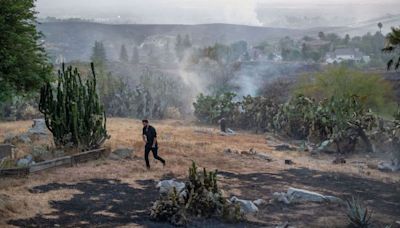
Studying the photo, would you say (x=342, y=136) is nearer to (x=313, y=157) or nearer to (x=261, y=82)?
(x=313, y=157)

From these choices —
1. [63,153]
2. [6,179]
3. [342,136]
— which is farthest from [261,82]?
[6,179]

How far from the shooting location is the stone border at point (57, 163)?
13.0 metres

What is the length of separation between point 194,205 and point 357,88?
88.3 ft

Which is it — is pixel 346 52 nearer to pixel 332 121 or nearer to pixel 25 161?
pixel 332 121

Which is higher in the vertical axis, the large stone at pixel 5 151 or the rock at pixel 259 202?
the large stone at pixel 5 151

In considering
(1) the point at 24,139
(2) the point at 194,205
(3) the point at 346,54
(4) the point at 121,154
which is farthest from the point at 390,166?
(3) the point at 346,54

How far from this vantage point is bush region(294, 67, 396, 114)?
1352 inches

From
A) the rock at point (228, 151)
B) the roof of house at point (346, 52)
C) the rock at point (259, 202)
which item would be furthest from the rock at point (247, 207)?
the roof of house at point (346, 52)

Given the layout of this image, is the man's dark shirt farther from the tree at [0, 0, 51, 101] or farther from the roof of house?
the roof of house

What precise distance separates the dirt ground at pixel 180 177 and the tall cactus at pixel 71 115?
1.06m

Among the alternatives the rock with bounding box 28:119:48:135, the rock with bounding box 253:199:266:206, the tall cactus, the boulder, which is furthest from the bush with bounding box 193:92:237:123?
the rock with bounding box 253:199:266:206

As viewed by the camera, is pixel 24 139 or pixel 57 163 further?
pixel 24 139

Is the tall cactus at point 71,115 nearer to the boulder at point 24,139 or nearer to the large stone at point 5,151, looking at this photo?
the large stone at point 5,151

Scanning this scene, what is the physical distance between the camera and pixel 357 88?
35156 mm
